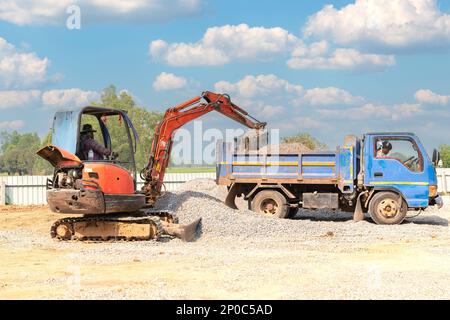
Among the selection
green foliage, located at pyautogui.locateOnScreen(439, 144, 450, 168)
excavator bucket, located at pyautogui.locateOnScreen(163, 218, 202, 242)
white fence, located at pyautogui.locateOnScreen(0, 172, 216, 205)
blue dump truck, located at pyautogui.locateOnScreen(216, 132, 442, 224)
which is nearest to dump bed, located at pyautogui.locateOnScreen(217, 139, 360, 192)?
blue dump truck, located at pyautogui.locateOnScreen(216, 132, 442, 224)

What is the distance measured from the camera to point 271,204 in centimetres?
1570

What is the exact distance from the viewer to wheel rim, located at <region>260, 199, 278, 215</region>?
15.6 metres

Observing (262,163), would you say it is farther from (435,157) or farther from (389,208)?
(435,157)

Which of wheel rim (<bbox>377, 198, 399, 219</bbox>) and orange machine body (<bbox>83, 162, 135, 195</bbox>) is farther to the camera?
wheel rim (<bbox>377, 198, 399, 219</bbox>)

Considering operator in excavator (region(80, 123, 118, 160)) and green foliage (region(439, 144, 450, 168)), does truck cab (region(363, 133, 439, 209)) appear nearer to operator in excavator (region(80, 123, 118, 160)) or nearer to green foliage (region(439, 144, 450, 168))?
operator in excavator (region(80, 123, 118, 160))

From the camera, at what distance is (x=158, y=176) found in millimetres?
13984

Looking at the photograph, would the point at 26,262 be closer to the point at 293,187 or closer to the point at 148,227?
the point at 148,227

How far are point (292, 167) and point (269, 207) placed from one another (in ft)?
4.27

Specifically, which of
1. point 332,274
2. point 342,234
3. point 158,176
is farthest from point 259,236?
point 332,274

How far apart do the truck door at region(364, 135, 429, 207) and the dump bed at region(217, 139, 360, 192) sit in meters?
0.44

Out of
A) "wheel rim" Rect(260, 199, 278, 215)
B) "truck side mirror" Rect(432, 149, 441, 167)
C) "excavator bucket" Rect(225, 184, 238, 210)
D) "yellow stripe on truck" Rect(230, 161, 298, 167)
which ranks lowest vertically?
"wheel rim" Rect(260, 199, 278, 215)
